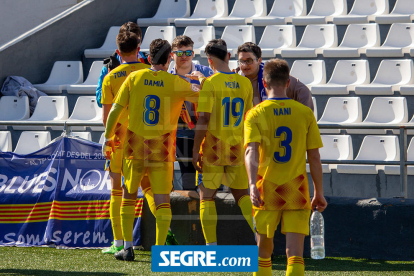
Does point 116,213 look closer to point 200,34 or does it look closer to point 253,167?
point 253,167

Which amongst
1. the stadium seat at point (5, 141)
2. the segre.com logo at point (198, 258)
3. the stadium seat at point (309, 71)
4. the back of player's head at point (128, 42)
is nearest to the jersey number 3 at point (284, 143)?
the segre.com logo at point (198, 258)

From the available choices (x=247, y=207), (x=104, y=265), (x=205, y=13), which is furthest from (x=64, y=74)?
(x=247, y=207)

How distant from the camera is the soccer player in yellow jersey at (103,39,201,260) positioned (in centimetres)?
501

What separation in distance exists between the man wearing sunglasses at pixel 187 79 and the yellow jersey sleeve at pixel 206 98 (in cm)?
54

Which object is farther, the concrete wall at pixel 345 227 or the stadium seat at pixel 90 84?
the stadium seat at pixel 90 84

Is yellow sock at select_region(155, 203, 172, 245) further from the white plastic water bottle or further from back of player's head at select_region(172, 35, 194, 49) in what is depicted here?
back of player's head at select_region(172, 35, 194, 49)

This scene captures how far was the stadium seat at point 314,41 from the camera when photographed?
30.3 ft

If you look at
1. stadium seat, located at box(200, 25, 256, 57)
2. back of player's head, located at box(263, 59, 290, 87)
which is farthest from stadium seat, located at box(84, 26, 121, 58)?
back of player's head, located at box(263, 59, 290, 87)

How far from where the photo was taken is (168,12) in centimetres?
1108

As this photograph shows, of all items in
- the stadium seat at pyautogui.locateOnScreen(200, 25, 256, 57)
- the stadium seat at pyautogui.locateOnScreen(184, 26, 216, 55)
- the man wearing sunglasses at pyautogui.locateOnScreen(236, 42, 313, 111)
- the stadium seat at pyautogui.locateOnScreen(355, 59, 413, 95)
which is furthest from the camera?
the stadium seat at pyautogui.locateOnScreen(184, 26, 216, 55)

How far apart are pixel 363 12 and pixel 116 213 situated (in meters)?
6.34

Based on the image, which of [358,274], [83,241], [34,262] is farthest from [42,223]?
[358,274]

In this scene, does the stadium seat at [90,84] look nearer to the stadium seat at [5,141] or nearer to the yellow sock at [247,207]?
the stadium seat at [5,141]

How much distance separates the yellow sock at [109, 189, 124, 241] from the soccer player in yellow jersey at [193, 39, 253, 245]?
95 cm
